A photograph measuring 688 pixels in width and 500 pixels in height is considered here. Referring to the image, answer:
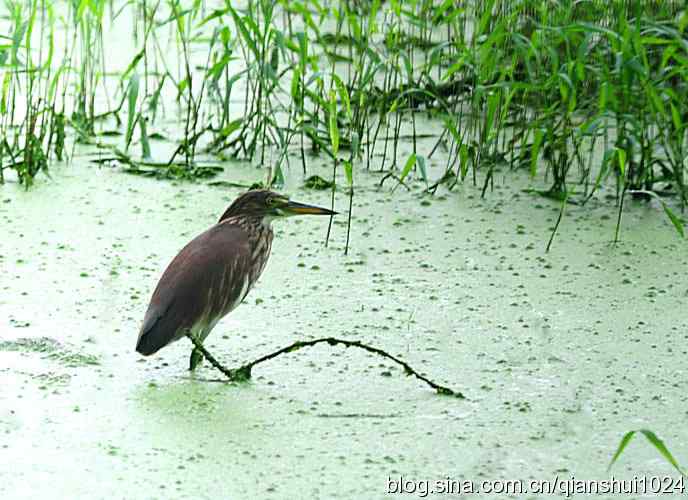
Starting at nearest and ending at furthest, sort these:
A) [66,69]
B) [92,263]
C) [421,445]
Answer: [421,445] → [92,263] → [66,69]

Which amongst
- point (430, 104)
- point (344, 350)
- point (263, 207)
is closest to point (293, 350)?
point (344, 350)

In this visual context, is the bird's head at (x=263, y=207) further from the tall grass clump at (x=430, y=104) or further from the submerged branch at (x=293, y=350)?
the tall grass clump at (x=430, y=104)

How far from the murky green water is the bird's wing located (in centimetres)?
10

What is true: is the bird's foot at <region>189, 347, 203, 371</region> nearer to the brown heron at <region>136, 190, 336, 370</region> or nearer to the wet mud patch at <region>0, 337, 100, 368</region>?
the brown heron at <region>136, 190, 336, 370</region>

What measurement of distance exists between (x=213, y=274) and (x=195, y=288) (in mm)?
49

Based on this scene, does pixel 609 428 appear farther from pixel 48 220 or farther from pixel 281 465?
pixel 48 220

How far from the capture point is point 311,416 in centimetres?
239

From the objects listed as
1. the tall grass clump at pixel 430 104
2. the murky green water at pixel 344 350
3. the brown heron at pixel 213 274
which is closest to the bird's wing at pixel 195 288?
the brown heron at pixel 213 274

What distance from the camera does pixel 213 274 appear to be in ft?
8.59

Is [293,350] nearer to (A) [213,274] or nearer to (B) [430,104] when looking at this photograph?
(A) [213,274]

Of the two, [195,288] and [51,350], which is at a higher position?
[195,288]

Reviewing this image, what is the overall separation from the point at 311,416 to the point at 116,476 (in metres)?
0.38

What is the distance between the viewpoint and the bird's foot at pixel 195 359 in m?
2.59

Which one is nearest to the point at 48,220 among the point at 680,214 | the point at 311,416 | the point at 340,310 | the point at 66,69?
the point at 66,69
